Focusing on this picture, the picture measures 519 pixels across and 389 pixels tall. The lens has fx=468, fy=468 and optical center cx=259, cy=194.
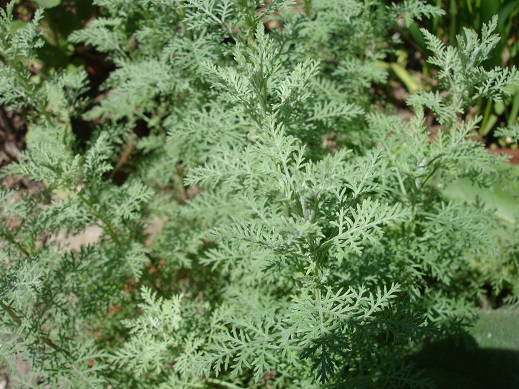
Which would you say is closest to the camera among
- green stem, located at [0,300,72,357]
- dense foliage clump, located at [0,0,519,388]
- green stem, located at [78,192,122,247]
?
dense foliage clump, located at [0,0,519,388]

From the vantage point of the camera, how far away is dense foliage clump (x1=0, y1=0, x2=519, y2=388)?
4.30ft

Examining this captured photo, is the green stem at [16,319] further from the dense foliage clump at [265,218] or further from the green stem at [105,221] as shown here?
the green stem at [105,221]

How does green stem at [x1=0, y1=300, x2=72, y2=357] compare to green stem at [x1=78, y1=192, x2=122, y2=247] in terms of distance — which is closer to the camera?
green stem at [x1=0, y1=300, x2=72, y2=357]

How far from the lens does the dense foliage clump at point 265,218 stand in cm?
131

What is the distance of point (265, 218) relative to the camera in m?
1.37

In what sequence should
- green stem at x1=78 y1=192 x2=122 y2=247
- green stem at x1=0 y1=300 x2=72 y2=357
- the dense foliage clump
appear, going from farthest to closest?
green stem at x1=78 y1=192 x2=122 y2=247, green stem at x1=0 y1=300 x2=72 y2=357, the dense foliage clump

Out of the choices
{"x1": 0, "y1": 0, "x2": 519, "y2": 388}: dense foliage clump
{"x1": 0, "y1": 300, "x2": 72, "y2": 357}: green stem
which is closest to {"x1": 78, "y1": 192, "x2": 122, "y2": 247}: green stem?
{"x1": 0, "y1": 0, "x2": 519, "y2": 388}: dense foliage clump

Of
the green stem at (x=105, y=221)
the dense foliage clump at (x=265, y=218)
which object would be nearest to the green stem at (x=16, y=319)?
the dense foliage clump at (x=265, y=218)

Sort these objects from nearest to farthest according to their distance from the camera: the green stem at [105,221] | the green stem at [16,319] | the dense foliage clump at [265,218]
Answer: the dense foliage clump at [265,218] < the green stem at [16,319] < the green stem at [105,221]

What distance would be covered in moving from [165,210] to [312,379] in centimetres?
116

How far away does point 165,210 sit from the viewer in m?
2.35

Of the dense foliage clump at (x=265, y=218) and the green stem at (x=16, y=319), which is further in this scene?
the green stem at (x=16, y=319)

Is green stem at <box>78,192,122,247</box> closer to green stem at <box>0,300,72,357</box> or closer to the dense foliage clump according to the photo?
the dense foliage clump

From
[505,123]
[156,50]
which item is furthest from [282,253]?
[505,123]
